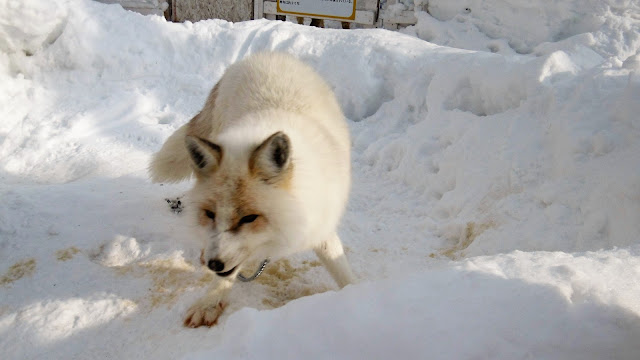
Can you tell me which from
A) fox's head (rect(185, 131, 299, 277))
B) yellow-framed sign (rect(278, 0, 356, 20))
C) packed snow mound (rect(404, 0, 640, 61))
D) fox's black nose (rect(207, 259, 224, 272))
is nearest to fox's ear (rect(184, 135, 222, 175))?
fox's head (rect(185, 131, 299, 277))

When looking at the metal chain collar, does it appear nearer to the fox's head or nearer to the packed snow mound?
the fox's head

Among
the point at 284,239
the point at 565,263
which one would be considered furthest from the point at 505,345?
the point at 284,239

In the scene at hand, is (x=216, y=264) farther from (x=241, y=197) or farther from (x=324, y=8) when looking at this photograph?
(x=324, y=8)

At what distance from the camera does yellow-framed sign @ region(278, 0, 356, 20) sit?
7785 millimetres

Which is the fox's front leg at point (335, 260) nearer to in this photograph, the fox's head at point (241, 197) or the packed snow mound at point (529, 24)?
the fox's head at point (241, 197)

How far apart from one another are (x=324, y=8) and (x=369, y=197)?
17.6 feet

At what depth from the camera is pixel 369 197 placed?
3596 mm

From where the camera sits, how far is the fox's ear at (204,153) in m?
1.71

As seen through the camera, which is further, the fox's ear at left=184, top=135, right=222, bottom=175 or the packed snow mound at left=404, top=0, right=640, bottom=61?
the packed snow mound at left=404, top=0, right=640, bottom=61

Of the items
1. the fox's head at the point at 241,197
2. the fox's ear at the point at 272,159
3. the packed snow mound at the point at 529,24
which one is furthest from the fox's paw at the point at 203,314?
the packed snow mound at the point at 529,24

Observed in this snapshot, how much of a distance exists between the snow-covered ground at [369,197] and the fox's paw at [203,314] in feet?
0.16

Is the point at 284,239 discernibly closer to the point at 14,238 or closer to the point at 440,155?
the point at 14,238

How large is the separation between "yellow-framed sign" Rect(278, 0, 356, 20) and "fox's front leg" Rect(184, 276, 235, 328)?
262 inches

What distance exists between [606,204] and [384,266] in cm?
126
